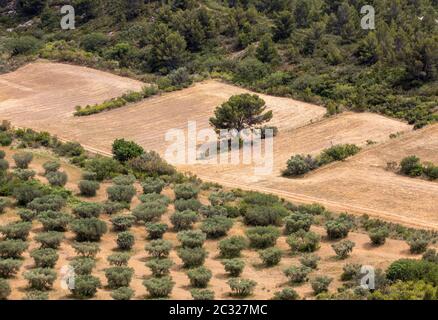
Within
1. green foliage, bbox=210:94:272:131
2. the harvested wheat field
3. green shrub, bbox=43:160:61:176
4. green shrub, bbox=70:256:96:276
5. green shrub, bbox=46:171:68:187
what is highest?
green foliage, bbox=210:94:272:131

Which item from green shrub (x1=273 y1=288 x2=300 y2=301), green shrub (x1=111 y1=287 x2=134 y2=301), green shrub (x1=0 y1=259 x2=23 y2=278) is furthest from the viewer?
green shrub (x1=0 y1=259 x2=23 y2=278)

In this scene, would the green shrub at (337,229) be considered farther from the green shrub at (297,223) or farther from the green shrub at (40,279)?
the green shrub at (40,279)

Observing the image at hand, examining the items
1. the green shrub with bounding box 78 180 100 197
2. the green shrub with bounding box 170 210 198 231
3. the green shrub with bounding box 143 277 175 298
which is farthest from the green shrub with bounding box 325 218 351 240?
the green shrub with bounding box 78 180 100 197

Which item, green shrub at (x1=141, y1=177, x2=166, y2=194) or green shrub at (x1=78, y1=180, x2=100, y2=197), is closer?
green shrub at (x1=78, y1=180, x2=100, y2=197)

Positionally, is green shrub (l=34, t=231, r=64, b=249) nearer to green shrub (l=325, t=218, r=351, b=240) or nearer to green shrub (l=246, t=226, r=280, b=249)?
green shrub (l=246, t=226, r=280, b=249)

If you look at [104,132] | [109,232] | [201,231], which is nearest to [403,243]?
[201,231]

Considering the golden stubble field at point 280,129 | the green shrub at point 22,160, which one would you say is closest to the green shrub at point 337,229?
the golden stubble field at point 280,129
